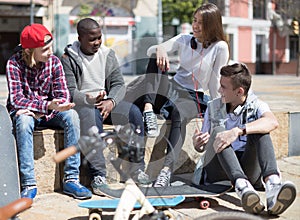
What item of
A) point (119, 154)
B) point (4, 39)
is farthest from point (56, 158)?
point (4, 39)

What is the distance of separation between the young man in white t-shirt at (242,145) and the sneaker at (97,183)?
0.69 m

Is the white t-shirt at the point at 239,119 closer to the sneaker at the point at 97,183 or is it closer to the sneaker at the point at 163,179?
the sneaker at the point at 163,179

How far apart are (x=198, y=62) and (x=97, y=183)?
1.27m

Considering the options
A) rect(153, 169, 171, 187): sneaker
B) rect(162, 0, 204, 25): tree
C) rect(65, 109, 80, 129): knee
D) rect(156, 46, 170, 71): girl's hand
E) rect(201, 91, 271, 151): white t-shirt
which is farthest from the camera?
rect(162, 0, 204, 25): tree

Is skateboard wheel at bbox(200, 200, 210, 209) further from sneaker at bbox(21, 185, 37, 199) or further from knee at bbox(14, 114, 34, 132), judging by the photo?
knee at bbox(14, 114, 34, 132)

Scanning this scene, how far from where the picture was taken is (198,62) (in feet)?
13.4

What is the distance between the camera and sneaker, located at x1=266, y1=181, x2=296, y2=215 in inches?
120

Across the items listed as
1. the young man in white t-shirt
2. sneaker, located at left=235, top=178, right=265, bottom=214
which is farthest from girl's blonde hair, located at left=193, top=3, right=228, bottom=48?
sneaker, located at left=235, top=178, right=265, bottom=214

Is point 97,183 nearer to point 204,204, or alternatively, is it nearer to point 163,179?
point 163,179

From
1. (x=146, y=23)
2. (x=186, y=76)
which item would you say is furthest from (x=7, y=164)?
(x=146, y=23)

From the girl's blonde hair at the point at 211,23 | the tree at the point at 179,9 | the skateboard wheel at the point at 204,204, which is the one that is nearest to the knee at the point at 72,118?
the skateboard wheel at the point at 204,204

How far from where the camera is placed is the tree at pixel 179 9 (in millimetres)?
26550

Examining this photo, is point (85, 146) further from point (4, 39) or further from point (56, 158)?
point (4, 39)

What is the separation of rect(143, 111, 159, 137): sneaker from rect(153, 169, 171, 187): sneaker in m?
0.40
